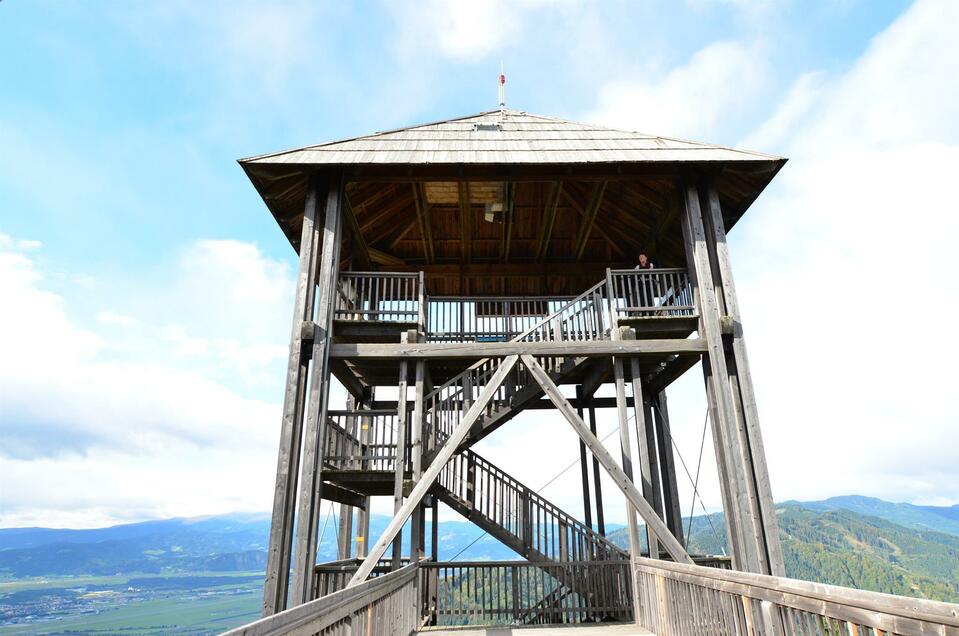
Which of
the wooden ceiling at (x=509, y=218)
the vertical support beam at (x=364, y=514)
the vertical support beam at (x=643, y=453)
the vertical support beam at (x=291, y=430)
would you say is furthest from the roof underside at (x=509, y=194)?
the vertical support beam at (x=643, y=453)

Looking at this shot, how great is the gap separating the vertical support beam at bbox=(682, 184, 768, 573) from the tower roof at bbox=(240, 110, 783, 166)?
104cm

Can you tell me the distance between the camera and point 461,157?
446 inches

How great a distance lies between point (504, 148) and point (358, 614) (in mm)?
9487

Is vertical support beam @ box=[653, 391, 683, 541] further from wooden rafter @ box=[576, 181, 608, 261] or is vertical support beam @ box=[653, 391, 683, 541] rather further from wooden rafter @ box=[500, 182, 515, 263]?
wooden rafter @ box=[500, 182, 515, 263]

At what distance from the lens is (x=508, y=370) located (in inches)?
423

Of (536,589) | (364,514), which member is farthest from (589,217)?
(364,514)

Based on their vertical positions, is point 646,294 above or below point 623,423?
above

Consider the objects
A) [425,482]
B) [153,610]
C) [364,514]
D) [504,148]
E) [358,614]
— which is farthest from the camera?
[153,610]

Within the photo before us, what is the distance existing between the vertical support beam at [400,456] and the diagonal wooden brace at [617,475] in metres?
2.35

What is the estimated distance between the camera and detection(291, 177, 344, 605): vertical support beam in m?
9.12

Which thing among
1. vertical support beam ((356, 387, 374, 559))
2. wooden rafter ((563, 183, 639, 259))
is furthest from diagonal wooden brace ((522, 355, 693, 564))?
wooden rafter ((563, 183, 639, 259))

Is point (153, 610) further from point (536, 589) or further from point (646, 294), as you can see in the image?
point (646, 294)

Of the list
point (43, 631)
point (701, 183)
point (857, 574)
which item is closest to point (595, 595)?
point (701, 183)

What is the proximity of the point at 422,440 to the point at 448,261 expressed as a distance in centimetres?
731
